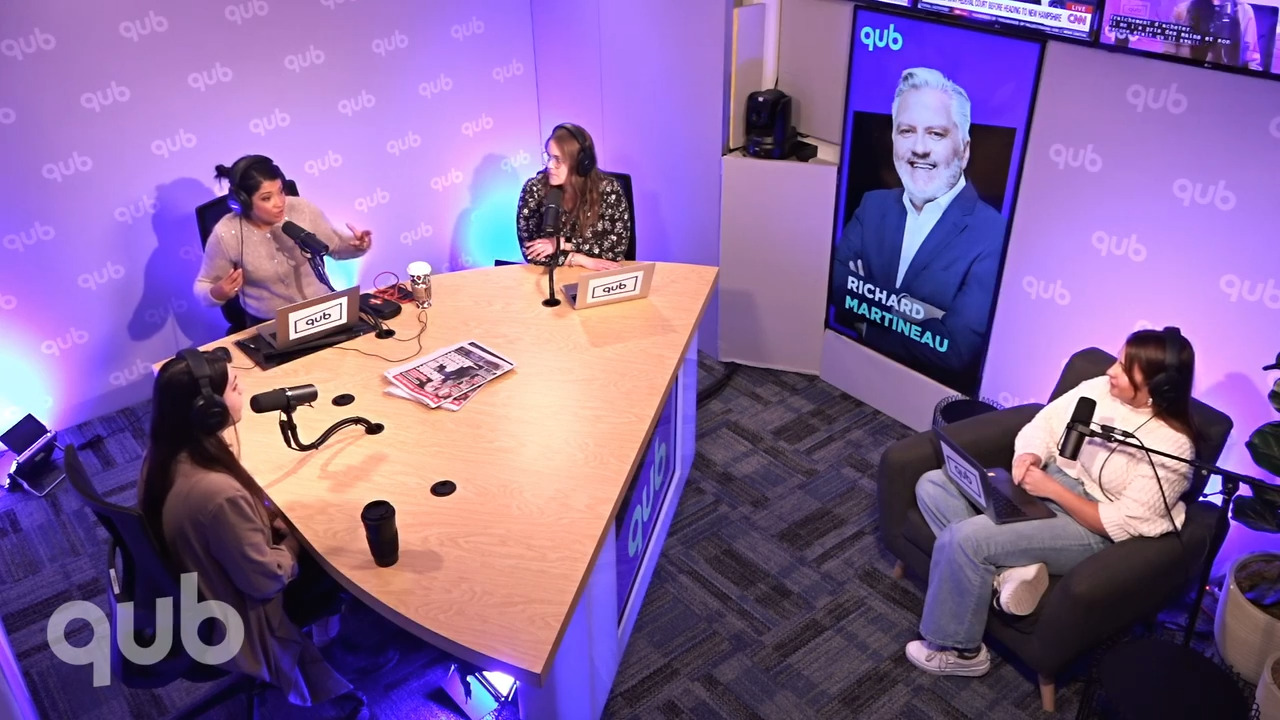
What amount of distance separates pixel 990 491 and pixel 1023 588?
0.99ft

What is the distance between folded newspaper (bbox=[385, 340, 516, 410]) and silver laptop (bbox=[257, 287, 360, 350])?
349mm

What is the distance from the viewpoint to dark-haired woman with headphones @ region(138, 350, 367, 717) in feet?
7.93

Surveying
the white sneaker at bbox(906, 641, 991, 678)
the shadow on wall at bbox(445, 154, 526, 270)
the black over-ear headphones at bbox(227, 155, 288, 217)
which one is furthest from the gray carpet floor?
the shadow on wall at bbox(445, 154, 526, 270)

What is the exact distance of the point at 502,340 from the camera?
3.52 m

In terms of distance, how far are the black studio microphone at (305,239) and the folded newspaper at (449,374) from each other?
23.1 inches

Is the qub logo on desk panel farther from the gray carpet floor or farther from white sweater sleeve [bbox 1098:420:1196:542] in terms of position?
white sweater sleeve [bbox 1098:420:1196:542]

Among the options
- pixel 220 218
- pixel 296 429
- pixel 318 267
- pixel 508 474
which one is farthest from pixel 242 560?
pixel 220 218

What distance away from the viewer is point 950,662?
3.26 meters

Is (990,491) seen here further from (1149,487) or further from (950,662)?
(950,662)

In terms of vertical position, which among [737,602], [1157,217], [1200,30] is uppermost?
[1200,30]

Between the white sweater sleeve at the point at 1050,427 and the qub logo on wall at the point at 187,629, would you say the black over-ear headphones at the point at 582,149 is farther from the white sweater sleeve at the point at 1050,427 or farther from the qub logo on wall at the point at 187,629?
the qub logo on wall at the point at 187,629

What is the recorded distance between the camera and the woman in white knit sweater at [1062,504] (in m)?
2.89

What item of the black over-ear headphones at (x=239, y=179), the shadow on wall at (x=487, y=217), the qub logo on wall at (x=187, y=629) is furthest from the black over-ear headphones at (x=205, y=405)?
the shadow on wall at (x=487, y=217)

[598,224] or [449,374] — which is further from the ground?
[598,224]
